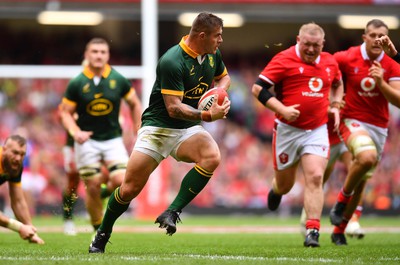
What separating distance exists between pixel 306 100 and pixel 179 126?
217cm

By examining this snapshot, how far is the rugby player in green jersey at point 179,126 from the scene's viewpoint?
7.54 m

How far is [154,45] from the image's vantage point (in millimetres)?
18281

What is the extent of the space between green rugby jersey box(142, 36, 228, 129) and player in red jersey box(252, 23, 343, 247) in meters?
1.47

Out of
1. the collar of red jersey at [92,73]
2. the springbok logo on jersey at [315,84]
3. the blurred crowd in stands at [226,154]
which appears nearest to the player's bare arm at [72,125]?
the collar of red jersey at [92,73]

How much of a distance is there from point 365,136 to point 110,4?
34.3 ft

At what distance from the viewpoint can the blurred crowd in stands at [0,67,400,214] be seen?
64.9 feet

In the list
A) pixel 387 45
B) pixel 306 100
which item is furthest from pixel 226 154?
pixel 387 45

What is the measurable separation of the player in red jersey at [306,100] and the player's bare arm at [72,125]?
7.49ft

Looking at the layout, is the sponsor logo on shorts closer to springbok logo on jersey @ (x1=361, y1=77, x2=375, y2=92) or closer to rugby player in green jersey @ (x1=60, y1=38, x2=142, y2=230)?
springbok logo on jersey @ (x1=361, y1=77, x2=375, y2=92)

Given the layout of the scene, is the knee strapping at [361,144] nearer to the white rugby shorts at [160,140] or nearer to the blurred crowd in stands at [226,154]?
the white rugby shorts at [160,140]

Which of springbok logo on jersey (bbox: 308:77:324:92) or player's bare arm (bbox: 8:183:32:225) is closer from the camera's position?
springbok logo on jersey (bbox: 308:77:324:92)

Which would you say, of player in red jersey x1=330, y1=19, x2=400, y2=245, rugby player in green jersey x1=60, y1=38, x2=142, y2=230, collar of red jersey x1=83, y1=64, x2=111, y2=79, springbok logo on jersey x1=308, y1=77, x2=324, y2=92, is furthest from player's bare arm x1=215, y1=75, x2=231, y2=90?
collar of red jersey x1=83, y1=64, x2=111, y2=79

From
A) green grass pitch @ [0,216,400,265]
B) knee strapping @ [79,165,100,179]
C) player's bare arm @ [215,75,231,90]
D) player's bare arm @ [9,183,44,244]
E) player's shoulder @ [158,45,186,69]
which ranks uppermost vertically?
player's shoulder @ [158,45,186,69]

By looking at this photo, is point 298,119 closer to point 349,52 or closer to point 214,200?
point 349,52
